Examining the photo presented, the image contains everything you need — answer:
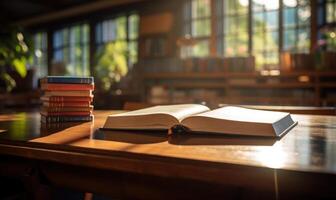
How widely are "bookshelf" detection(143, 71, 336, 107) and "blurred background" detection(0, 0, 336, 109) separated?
1 cm

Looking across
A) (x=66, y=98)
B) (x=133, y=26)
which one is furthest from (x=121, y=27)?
(x=66, y=98)

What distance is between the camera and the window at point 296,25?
578cm

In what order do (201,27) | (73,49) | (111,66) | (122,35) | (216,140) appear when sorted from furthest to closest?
(73,49) < (122,35) < (111,66) < (201,27) < (216,140)

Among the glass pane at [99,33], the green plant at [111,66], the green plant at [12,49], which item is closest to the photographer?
the green plant at [12,49]

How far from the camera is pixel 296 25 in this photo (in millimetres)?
5855

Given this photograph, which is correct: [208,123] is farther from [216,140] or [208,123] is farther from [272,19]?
[272,19]

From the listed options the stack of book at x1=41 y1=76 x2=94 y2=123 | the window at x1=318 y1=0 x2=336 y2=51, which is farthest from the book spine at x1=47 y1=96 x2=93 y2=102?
the window at x1=318 y1=0 x2=336 y2=51

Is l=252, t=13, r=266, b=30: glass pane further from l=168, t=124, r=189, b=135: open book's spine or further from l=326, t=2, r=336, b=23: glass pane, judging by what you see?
l=168, t=124, r=189, b=135: open book's spine

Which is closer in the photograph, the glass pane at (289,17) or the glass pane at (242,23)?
the glass pane at (289,17)

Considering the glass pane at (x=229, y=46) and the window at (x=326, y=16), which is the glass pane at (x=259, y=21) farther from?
the window at (x=326, y=16)

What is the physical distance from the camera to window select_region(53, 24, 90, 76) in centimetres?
903

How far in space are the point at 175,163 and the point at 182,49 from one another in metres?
6.45

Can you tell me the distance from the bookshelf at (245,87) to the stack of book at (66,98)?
9.41ft

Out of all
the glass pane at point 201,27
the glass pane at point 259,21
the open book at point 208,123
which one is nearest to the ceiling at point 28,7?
the glass pane at point 201,27
